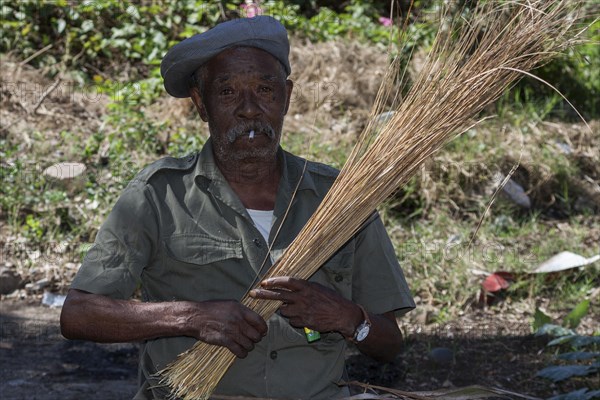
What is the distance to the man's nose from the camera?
2.77 meters

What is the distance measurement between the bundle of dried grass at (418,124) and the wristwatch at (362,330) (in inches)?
7.5

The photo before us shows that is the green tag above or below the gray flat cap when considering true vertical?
below

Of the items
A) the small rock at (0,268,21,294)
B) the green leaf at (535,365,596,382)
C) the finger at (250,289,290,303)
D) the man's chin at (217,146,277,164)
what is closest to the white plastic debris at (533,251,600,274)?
the green leaf at (535,365,596,382)

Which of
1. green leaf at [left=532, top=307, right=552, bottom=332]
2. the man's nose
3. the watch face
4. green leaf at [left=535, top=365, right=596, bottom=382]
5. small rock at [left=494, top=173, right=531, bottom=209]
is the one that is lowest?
small rock at [left=494, top=173, right=531, bottom=209]

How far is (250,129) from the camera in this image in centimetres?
278

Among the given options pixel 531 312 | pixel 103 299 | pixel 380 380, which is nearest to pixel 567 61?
pixel 531 312

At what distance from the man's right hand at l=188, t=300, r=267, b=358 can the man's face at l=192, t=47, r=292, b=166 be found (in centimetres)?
50

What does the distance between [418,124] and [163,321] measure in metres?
0.81

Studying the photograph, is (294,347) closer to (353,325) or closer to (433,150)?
(353,325)

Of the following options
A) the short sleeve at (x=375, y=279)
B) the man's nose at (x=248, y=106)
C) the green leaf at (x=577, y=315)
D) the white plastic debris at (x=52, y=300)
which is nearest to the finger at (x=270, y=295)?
the short sleeve at (x=375, y=279)

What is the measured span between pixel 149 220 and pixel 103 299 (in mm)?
254

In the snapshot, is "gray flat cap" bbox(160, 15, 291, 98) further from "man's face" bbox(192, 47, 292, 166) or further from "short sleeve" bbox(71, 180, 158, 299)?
"short sleeve" bbox(71, 180, 158, 299)

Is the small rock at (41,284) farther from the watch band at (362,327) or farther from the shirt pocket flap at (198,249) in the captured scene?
the watch band at (362,327)

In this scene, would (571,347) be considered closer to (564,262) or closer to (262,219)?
(564,262)
